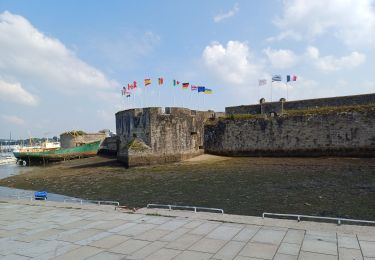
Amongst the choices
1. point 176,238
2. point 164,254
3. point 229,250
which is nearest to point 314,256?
point 229,250

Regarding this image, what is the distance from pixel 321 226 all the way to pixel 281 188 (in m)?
7.10

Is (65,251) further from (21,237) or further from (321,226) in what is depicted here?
(321,226)

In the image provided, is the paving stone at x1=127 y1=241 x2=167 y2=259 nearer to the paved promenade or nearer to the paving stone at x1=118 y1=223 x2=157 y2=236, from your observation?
the paved promenade

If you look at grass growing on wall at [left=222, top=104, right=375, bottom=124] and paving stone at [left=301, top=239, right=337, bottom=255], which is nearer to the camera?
paving stone at [left=301, top=239, right=337, bottom=255]

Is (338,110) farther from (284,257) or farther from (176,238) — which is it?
(284,257)

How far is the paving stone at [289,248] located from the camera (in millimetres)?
5207

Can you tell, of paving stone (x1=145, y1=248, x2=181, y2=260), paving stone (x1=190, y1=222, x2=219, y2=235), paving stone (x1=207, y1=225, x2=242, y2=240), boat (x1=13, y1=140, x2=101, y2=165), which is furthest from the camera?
boat (x1=13, y1=140, x2=101, y2=165)

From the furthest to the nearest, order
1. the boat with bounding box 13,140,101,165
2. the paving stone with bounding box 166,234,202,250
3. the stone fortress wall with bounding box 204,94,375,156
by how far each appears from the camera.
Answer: the boat with bounding box 13,140,101,165 → the stone fortress wall with bounding box 204,94,375,156 → the paving stone with bounding box 166,234,202,250

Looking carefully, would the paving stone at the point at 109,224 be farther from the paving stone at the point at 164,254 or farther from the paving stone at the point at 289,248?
the paving stone at the point at 289,248

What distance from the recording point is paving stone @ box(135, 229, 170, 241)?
6.35 m

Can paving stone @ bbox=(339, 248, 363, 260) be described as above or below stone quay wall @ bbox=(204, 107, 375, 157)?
below

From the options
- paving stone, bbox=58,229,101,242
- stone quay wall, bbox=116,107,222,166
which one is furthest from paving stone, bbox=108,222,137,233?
stone quay wall, bbox=116,107,222,166

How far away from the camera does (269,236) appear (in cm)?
606

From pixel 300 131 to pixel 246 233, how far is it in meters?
20.7
